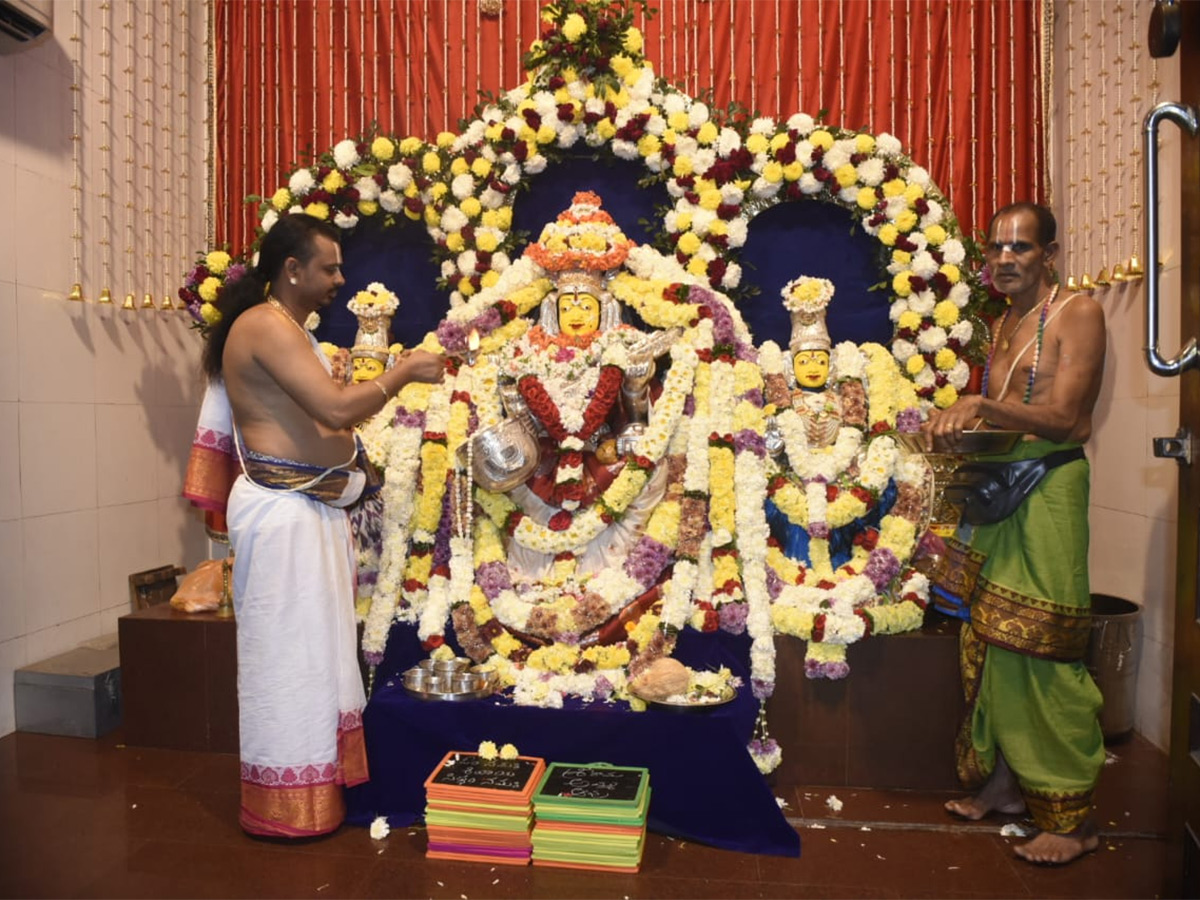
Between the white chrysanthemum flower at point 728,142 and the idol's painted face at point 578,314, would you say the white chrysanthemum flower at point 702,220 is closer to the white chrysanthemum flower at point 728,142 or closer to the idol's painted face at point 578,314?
the white chrysanthemum flower at point 728,142

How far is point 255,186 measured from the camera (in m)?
6.00

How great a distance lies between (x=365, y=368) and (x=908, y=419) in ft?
9.76

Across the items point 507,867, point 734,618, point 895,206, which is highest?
point 895,206

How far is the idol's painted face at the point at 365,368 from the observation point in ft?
Answer: 17.0

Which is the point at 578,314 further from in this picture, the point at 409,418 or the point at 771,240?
the point at 771,240

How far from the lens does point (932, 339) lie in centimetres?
493

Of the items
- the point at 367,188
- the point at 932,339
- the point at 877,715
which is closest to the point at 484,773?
the point at 877,715

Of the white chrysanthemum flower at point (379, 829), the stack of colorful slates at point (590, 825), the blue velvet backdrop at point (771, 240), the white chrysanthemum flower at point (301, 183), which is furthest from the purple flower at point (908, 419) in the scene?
the white chrysanthemum flower at point (301, 183)

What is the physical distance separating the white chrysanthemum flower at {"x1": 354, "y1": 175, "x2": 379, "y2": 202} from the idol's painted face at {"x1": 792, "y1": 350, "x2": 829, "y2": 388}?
8.71 feet

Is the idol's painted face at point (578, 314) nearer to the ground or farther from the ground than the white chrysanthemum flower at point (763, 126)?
nearer to the ground

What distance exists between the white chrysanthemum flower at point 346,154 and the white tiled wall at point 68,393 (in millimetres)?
1166

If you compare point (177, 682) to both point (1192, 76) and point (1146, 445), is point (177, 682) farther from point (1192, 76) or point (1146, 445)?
point (1146, 445)

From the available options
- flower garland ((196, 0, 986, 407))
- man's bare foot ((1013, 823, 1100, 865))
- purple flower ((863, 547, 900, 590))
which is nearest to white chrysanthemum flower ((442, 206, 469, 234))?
flower garland ((196, 0, 986, 407))

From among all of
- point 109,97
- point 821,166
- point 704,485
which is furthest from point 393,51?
point 704,485
